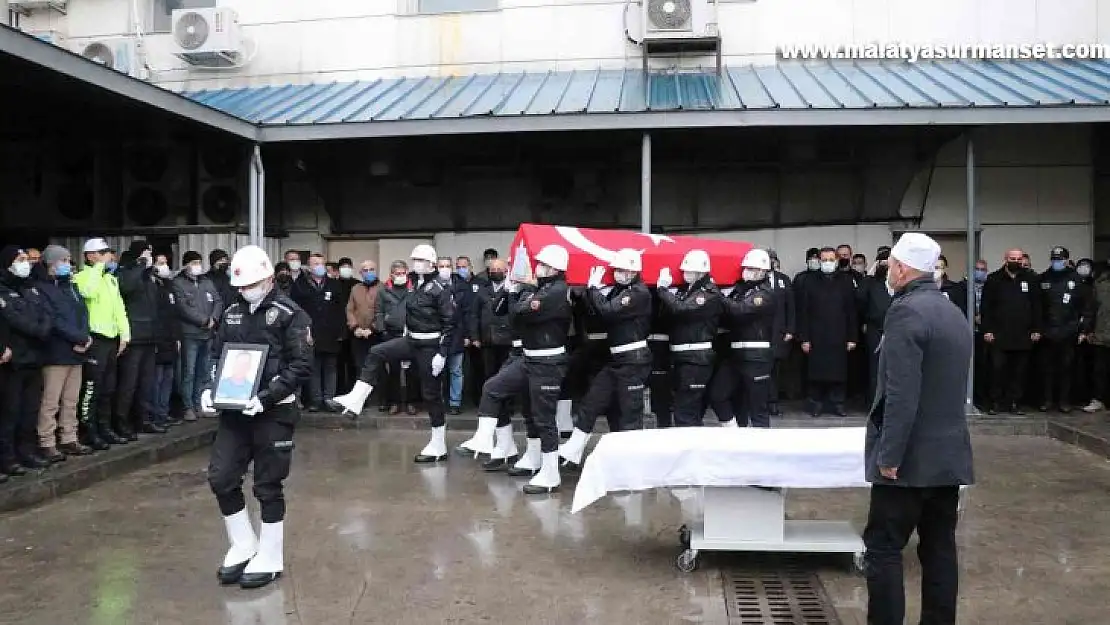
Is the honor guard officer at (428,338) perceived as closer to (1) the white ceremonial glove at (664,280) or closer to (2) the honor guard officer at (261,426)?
(1) the white ceremonial glove at (664,280)

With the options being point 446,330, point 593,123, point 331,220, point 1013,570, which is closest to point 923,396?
point 1013,570

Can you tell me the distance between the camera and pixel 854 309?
11023 millimetres

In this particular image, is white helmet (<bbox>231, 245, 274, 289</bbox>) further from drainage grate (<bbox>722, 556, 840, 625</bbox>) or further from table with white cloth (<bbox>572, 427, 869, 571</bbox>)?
drainage grate (<bbox>722, 556, 840, 625</bbox>)

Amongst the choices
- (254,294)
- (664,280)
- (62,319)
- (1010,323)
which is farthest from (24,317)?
(1010,323)

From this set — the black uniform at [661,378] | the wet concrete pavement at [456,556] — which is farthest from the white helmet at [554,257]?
the wet concrete pavement at [456,556]

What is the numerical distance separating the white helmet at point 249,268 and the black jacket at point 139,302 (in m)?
4.48

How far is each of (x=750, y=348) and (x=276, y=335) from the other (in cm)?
452

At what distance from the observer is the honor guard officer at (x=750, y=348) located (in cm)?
831

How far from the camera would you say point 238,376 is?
5246 mm

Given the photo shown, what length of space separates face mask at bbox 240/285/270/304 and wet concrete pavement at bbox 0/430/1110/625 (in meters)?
1.67

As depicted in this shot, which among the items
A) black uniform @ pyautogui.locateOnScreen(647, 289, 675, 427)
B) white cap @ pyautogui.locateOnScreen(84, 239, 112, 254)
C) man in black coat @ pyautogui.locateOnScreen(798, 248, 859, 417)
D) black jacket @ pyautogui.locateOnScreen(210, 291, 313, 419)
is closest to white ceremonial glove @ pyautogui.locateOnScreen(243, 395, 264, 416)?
black jacket @ pyautogui.locateOnScreen(210, 291, 313, 419)

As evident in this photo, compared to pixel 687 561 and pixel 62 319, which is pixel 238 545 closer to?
pixel 687 561

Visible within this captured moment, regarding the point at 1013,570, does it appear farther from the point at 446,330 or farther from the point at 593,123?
the point at 593,123

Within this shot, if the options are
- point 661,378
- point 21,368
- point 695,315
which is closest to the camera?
point 21,368
